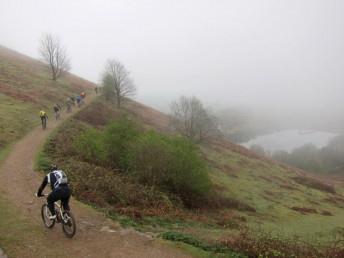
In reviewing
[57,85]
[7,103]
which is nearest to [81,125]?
[7,103]

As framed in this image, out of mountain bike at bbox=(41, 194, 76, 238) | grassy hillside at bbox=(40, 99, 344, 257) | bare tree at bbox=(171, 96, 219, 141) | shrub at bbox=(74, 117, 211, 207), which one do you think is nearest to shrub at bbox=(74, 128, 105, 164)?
shrub at bbox=(74, 117, 211, 207)

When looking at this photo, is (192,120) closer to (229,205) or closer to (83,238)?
(229,205)

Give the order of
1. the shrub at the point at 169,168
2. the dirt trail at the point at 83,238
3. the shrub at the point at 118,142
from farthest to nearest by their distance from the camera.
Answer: the shrub at the point at 118,142, the shrub at the point at 169,168, the dirt trail at the point at 83,238

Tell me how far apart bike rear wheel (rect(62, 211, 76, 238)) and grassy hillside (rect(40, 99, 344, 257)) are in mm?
2740

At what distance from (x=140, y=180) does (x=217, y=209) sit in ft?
26.5

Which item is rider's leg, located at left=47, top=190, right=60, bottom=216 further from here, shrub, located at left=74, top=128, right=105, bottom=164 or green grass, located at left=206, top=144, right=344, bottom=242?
green grass, located at left=206, top=144, right=344, bottom=242

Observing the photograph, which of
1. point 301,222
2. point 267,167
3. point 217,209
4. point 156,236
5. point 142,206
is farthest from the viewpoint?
point 267,167

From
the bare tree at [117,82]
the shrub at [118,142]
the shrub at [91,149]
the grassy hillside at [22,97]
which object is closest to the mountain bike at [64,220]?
the shrub at [91,149]

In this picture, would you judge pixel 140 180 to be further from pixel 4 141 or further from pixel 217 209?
pixel 4 141

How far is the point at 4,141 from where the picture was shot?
2862 cm

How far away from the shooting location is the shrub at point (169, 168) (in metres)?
24.9

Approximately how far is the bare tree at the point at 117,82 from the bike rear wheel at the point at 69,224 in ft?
191

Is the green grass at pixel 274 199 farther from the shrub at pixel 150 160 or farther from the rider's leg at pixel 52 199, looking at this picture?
the rider's leg at pixel 52 199

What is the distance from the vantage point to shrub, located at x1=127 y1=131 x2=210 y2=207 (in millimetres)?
24875
